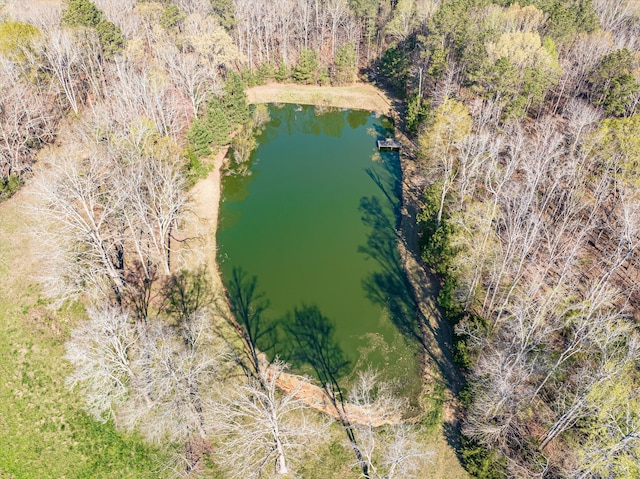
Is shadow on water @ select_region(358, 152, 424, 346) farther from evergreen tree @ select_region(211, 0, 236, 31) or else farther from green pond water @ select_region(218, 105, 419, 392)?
evergreen tree @ select_region(211, 0, 236, 31)

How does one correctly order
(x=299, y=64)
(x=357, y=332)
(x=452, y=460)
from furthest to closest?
(x=299, y=64), (x=357, y=332), (x=452, y=460)

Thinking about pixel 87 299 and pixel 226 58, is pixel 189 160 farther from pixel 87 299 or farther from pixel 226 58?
pixel 226 58

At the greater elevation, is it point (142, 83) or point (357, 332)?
point (142, 83)

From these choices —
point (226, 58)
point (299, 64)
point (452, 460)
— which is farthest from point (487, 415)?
point (299, 64)

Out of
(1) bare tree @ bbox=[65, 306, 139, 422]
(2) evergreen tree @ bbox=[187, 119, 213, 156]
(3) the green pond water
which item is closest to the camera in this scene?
(1) bare tree @ bbox=[65, 306, 139, 422]

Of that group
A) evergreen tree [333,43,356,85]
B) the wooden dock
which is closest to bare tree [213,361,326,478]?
the wooden dock

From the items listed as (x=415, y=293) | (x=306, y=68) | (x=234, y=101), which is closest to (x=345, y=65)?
(x=306, y=68)
